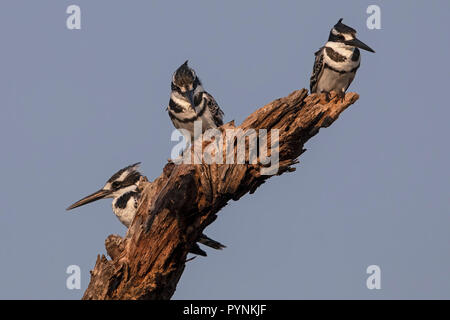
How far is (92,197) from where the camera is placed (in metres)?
10.4

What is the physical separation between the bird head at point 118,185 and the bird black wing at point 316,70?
8.28ft

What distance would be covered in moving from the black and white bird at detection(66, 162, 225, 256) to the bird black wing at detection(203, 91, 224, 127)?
46.5 inches

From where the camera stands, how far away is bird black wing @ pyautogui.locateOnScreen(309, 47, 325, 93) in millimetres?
10344

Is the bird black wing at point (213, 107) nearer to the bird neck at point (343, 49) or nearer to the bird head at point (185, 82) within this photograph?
the bird head at point (185, 82)

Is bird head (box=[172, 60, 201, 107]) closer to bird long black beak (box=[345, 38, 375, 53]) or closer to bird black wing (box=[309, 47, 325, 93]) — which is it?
bird black wing (box=[309, 47, 325, 93])

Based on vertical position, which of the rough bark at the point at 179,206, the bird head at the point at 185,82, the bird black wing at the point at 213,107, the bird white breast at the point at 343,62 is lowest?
the rough bark at the point at 179,206

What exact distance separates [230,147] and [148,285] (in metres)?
1.58

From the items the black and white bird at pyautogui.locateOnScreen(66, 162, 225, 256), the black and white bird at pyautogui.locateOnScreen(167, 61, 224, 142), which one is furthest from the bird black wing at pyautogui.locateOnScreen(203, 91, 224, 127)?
the black and white bird at pyautogui.locateOnScreen(66, 162, 225, 256)

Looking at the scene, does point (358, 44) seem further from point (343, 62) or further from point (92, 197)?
point (92, 197)

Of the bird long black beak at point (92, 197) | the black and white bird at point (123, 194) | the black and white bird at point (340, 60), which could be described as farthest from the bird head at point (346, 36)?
the bird long black beak at point (92, 197)

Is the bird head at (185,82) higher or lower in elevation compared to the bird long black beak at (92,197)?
higher

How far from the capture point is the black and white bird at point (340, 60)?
33.0 feet
